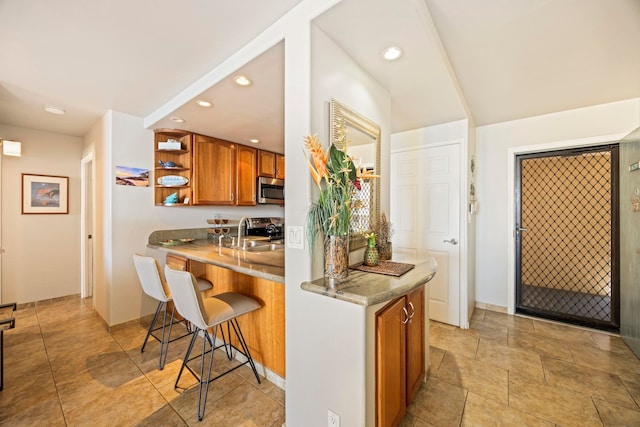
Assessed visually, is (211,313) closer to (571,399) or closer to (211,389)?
(211,389)

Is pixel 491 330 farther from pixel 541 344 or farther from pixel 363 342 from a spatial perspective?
pixel 363 342

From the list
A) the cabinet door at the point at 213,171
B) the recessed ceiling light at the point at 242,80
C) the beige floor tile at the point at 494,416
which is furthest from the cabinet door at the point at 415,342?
the cabinet door at the point at 213,171

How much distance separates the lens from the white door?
2.94 m

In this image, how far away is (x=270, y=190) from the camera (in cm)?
433

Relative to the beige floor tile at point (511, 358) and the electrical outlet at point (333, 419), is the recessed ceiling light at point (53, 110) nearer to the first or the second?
the electrical outlet at point (333, 419)

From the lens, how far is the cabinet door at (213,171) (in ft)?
10.9

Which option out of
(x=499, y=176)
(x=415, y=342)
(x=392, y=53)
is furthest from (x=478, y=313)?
(x=392, y=53)

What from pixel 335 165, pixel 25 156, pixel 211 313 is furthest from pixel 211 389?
pixel 25 156

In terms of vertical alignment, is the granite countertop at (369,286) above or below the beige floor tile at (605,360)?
above

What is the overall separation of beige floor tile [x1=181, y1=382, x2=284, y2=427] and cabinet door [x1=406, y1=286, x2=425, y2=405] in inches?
34.0

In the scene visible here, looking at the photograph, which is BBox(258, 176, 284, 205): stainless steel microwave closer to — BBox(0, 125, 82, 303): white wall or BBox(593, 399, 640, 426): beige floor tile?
BBox(0, 125, 82, 303): white wall

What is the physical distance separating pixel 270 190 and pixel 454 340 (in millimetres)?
3274

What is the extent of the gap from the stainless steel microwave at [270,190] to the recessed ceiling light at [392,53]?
114 inches

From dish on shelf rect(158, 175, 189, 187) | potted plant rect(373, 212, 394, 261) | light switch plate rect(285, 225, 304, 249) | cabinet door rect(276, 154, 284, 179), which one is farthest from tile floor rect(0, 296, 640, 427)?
cabinet door rect(276, 154, 284, 179)
